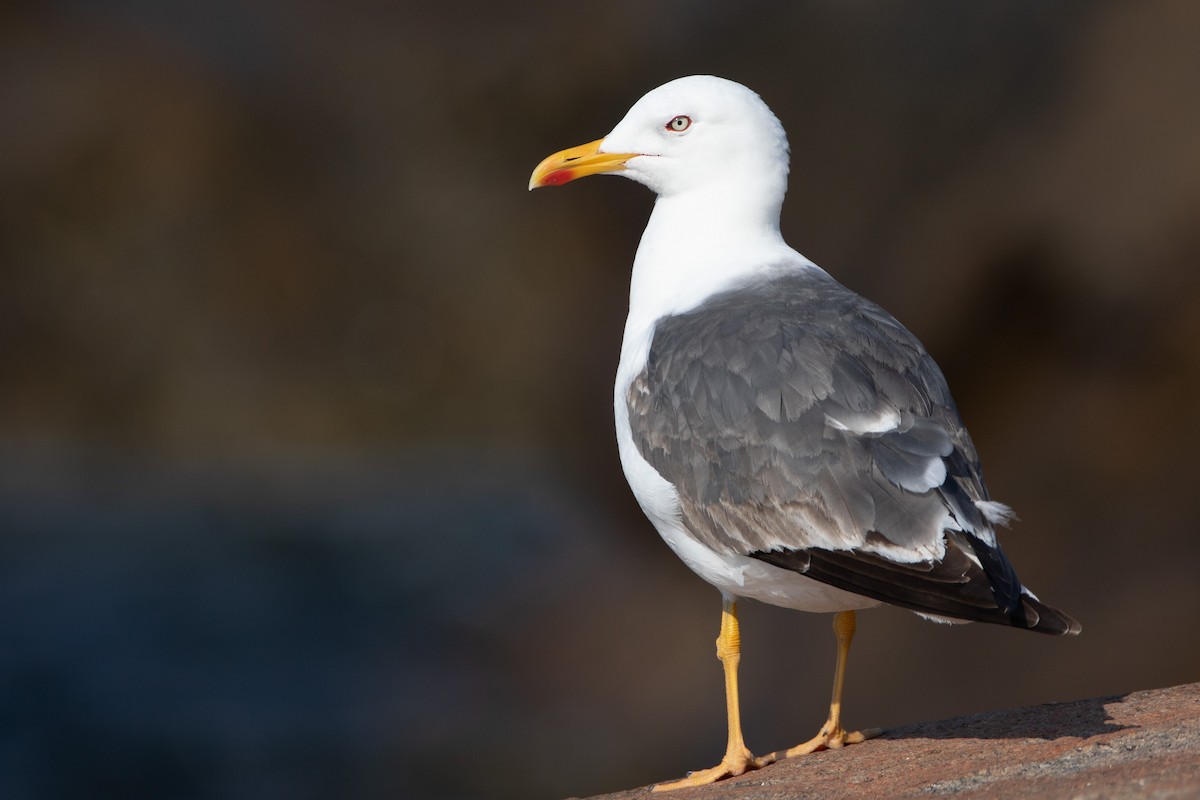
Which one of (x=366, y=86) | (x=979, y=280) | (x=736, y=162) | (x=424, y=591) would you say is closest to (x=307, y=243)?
(x=366, y=86)

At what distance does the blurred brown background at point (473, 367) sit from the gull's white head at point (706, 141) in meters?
4.01

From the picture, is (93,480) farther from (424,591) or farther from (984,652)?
(984,652)

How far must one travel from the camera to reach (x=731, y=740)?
4.27m

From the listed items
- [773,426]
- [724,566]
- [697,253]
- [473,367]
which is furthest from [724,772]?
[473,367]

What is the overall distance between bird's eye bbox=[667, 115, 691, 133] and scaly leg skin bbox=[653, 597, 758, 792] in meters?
1.61

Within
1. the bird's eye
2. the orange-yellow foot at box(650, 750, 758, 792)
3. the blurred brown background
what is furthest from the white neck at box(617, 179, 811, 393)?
the blurred brown background

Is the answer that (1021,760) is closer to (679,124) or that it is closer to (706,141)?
(706,141)

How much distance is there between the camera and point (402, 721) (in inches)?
357

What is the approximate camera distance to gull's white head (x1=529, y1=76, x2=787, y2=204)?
15.9ft

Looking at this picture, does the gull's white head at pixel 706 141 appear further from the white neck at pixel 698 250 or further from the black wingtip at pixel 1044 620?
the black wingtip at pixel 1044 620

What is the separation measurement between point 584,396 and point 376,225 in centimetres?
243

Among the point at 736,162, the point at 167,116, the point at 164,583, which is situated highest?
the point at 167,116

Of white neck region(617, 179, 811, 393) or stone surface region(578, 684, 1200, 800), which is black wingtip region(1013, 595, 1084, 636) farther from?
white neck region(617, 179, 811, 393)

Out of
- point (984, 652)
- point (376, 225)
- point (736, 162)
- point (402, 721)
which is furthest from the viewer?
point (376, 225)
